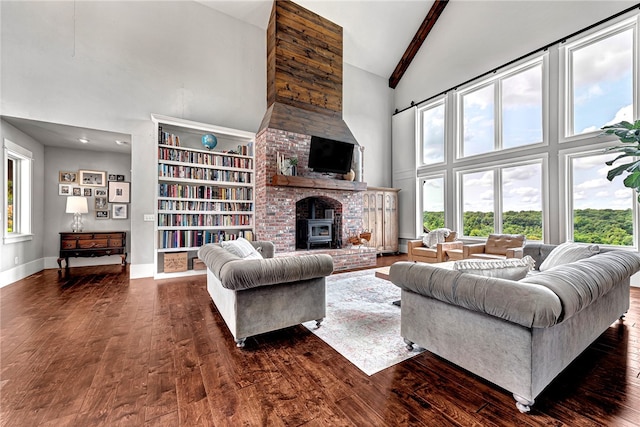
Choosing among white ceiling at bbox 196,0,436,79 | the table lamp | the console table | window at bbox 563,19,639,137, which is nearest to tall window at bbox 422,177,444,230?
window at bbox 563,19,639,137

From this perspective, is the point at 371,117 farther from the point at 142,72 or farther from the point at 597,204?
the point at 142,72

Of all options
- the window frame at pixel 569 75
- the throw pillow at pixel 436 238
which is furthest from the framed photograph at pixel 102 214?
the window frame at pixel 569 75

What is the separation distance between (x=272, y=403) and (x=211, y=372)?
22.4 inches

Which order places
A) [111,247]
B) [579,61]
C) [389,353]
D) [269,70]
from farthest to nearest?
1. [269,70]
2. [111,247]
3. [579,61]
4. [389,353]

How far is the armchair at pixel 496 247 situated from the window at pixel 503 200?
2.90ft

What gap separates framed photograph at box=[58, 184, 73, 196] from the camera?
536 centimetres

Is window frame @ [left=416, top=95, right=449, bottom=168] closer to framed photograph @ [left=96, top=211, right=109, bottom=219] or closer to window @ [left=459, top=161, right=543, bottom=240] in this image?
window @ [left=459, top=161, right=543, bottom=240]

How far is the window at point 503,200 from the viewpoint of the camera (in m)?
5.21

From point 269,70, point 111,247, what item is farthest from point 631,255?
point 111,247

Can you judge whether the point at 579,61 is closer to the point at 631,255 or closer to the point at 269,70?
the point at 631,255

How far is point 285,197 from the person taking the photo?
5.38 meters

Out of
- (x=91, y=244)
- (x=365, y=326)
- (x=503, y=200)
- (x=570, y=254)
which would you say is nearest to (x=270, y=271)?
(x=365, y=326)

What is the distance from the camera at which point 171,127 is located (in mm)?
4938

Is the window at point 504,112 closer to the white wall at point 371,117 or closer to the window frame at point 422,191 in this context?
the window frame at point 422,191
